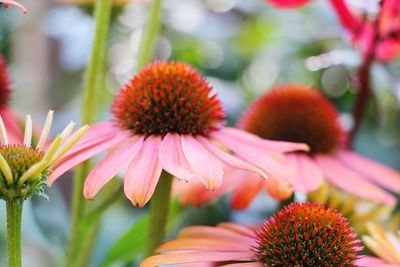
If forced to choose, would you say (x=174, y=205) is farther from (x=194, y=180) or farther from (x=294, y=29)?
(x=294, y=29)

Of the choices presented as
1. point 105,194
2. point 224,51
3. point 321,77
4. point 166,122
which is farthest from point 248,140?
point 224,51

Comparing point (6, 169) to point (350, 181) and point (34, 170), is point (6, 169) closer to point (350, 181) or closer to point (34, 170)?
point (34, 170)

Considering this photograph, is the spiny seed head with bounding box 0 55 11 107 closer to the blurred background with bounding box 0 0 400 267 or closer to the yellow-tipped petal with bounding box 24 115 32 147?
the blurred background with bounding box 0 0 400 267

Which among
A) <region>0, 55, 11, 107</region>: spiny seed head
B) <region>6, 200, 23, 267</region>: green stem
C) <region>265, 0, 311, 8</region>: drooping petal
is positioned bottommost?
<region>6, 200, 23, 267</region>: green stem

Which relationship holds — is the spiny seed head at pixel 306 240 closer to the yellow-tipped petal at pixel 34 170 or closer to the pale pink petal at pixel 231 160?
the pale pink petal at pixel 231 160

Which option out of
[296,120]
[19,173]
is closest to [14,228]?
[19,173]

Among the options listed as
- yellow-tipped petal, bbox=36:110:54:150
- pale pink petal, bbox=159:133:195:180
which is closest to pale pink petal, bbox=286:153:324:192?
pale pink petal, bbox=159:133:195:180

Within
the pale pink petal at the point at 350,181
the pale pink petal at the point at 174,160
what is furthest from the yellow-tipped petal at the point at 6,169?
the pale pink petal at the point at 350,181
